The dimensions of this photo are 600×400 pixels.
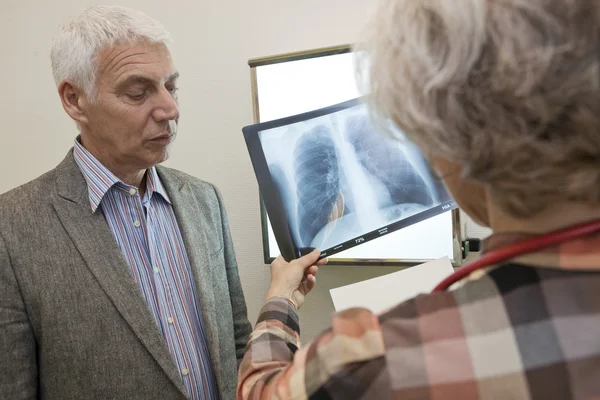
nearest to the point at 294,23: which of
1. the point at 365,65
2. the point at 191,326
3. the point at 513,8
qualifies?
the point at 191,326

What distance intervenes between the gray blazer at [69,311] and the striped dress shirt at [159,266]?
1.8 inches

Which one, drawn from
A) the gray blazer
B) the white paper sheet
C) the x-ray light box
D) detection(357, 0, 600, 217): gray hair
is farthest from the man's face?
detection(357, 0, 600, 217): gray hair

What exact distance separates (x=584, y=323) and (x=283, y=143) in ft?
2.60

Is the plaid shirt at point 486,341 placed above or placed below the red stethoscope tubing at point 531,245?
below

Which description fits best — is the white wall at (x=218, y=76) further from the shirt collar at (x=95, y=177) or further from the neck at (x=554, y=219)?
the neck at (x=554, y=219)

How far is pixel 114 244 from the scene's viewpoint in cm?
112

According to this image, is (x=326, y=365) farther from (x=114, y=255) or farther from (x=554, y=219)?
(x=114, y=255)

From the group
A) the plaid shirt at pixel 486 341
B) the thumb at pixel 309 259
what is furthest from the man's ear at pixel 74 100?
the plaid shirt at pixel 486 341

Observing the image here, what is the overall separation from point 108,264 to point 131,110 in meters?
0.35

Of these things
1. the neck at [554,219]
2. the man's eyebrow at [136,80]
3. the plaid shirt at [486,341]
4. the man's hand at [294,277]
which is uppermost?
the man's eyebrow at [136,80]

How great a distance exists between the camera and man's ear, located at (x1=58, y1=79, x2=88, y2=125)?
1.19 meters

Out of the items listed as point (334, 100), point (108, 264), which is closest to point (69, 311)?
point (108, 264)

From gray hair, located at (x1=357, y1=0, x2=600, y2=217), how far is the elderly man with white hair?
765mm

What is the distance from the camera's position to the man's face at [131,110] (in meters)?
1.17
